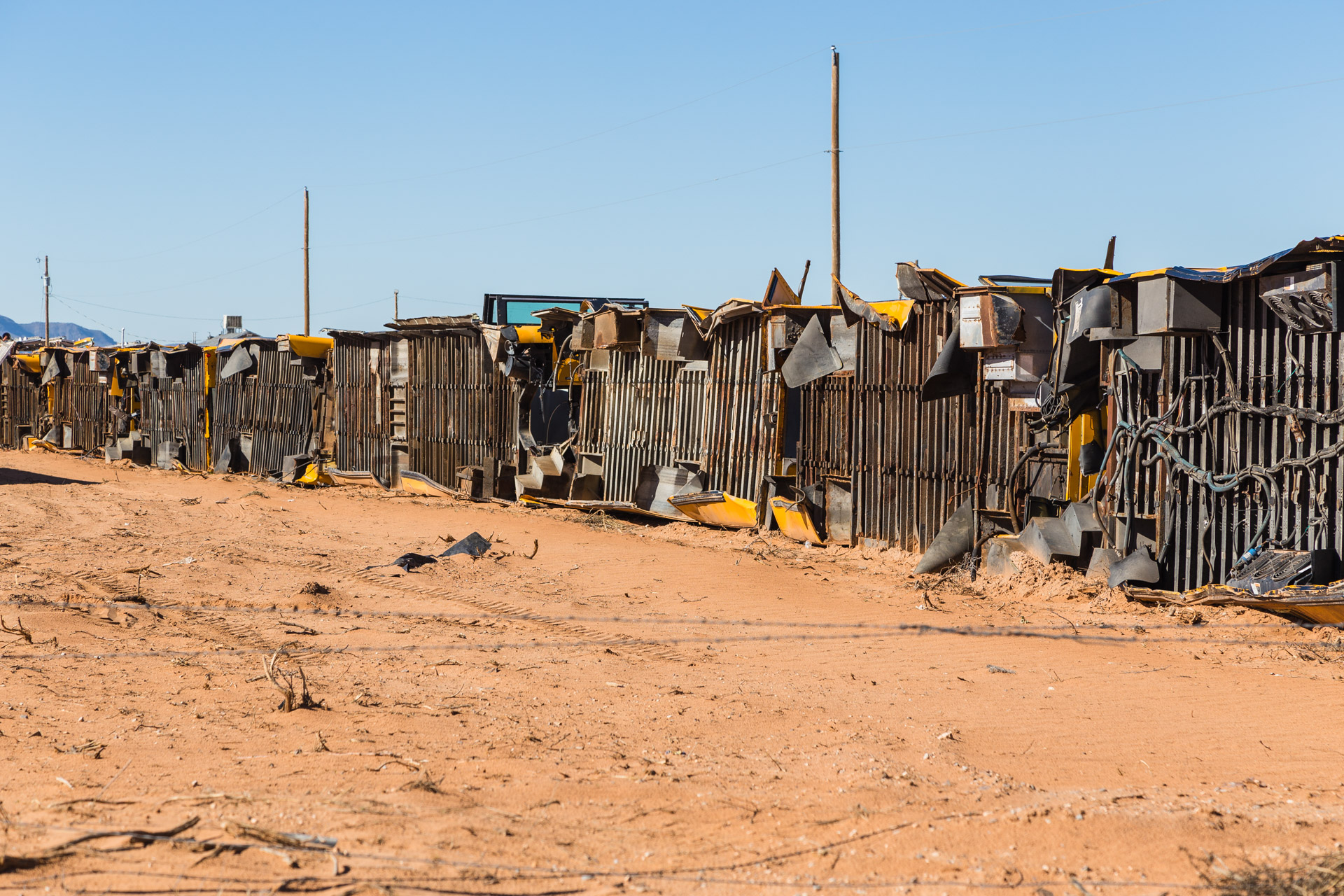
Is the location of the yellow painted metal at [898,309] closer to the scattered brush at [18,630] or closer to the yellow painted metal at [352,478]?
the scattered brush at [18,630]

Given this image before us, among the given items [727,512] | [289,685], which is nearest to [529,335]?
[727,512]

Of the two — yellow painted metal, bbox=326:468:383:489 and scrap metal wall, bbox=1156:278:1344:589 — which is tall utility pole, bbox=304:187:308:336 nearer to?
yellow painted metal, bbox=326:468:383:489

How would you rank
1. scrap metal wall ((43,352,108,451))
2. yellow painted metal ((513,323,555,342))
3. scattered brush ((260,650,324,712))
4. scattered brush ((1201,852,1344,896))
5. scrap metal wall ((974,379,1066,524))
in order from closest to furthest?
scattered brush ((1201,852,1344,896)) < scattered brush ((260,650,324,712)) < scrap metal wall ((974,379,1066,524)) < yellow painted metal ((513,323,555,342)) < scrap metal wall ((43,352,108,451))

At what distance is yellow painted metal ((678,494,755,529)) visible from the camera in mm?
14602

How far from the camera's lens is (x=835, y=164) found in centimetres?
2073

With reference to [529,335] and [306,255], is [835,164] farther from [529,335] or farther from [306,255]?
[306,255]

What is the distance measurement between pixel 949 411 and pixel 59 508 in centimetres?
1229

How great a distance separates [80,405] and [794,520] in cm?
2454

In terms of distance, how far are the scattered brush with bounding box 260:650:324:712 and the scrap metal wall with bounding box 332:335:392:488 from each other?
46.5 feet

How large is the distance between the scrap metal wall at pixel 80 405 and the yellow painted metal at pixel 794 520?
22435 millimetres

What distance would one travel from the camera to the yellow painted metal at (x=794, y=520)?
1373cm

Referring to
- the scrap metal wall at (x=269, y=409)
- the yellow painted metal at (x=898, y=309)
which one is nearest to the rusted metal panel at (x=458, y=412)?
the scrap metal wall at (x=269, y=409)

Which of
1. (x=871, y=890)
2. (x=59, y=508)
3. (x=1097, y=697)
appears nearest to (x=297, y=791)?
(x=871, y=890)

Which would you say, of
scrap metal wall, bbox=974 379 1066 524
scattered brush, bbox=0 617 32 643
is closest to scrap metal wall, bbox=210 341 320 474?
scattered brush, bbox=0 617 32 643
